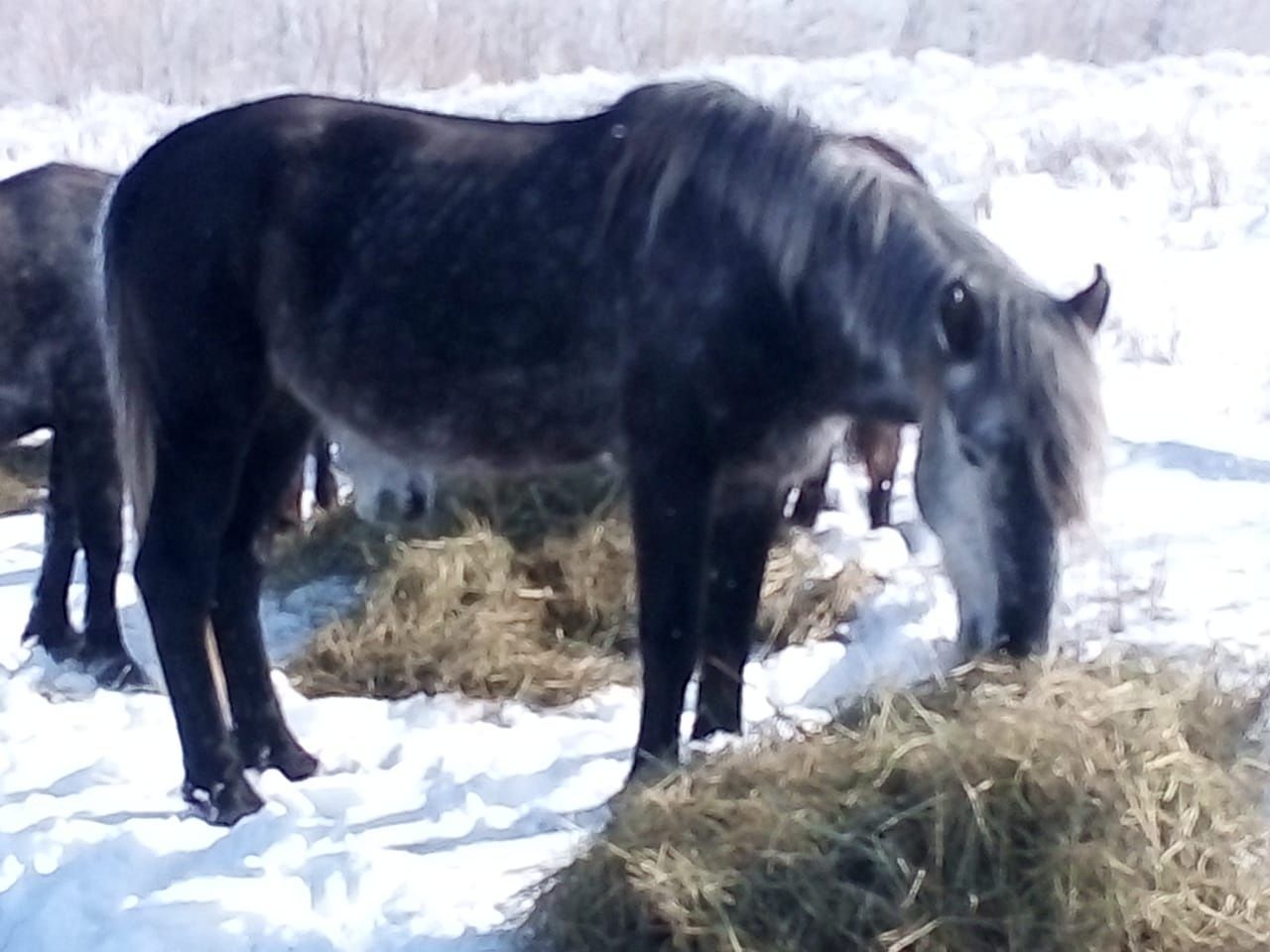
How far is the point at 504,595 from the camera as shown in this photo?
5.54m

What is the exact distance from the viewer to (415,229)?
13.3 feet

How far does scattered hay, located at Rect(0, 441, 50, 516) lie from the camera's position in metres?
7.56

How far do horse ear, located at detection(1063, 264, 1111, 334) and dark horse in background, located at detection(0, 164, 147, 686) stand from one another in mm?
3438

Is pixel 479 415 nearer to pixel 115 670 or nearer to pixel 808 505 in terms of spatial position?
pixel 115 670

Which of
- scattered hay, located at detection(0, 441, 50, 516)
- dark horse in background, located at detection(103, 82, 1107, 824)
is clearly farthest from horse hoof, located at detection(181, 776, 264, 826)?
scattered hay, located at detection(0, 441, 50, 516)

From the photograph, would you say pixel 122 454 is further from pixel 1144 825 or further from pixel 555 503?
pixel 1144 825

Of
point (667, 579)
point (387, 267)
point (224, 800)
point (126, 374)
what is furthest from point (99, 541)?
point (667, 579)

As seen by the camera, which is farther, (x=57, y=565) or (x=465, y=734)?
(x=57, y=565)

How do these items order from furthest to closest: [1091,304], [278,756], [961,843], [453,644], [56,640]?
1. [56,640]
2. [453,644]
3. [278,756]
4. [1091,304]
5. [961,843]

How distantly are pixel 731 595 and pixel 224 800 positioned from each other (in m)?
1.43

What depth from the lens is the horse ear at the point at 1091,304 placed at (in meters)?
3.34

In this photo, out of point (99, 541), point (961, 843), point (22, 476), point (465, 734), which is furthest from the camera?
point (22, 476)

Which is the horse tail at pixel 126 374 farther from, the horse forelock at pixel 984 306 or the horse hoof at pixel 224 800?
the horse forelock at pixel 984 306

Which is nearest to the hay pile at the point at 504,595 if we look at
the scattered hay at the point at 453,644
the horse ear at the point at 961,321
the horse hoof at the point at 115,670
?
the scattered hay at the point at 453,644
